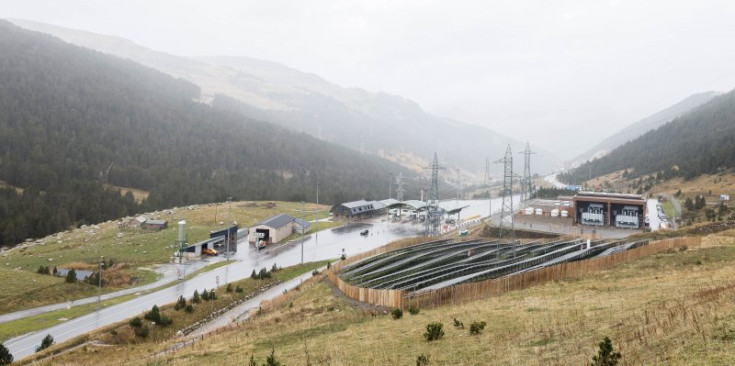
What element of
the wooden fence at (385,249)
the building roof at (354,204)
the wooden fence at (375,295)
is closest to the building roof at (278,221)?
the wooden fence at (385,249)

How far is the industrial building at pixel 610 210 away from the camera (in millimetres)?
84312

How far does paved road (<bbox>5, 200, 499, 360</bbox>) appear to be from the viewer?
40219 mm

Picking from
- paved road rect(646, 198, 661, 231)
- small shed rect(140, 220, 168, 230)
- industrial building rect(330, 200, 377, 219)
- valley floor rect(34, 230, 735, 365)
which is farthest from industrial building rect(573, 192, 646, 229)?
small shed rect(140, 220, 168, 230)

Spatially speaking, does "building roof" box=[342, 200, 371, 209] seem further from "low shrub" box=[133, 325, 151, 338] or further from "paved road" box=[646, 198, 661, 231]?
Result: "low shrub" box=[133, 325, 151, 338]

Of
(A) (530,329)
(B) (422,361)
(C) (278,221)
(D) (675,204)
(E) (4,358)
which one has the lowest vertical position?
(E) (4,358)

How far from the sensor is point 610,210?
8694 centimetres

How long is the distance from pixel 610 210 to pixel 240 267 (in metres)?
66.3

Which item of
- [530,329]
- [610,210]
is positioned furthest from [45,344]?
[610,210]

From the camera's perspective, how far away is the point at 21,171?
438ft

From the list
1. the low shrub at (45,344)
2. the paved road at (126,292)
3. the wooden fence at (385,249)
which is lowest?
the paved road at (126,292)

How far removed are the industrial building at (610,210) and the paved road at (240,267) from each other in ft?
105

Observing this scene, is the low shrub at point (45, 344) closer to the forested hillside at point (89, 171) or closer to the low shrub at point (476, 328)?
the low shrub at point (476, 328)

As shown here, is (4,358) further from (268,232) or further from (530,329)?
(268,232)

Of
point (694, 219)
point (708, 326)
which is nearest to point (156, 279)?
point (708, 326)
